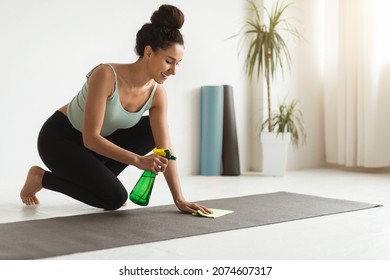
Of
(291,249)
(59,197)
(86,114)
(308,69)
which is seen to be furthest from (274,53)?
(291,249)

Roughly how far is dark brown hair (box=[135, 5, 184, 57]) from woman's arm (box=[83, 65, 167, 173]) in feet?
0.71

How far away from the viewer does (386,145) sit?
4.67 m

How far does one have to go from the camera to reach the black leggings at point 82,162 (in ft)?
8.89

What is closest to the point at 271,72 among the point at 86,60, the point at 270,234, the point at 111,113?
the point at 86,60

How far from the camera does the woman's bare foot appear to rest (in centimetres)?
290

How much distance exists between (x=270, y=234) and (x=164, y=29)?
2.92 feet

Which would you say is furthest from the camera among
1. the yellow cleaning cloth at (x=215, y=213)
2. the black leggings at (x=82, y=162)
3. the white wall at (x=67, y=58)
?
the white wall at (x=67, y=58)

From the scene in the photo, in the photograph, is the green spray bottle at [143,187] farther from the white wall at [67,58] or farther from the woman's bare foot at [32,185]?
the white wall at [67,58]

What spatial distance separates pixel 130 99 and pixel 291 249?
99 cm

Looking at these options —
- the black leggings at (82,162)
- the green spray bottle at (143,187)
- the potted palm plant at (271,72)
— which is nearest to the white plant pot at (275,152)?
the potted palm plant at (271,72)

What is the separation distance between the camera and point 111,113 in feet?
8.63

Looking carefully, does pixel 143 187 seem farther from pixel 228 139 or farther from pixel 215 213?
pixel 228 139

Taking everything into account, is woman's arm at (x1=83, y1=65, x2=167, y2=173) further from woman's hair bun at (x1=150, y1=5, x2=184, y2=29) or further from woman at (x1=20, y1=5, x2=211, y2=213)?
woman's hair bun at (x1=150, y1=5, x2=184, y2=29)
